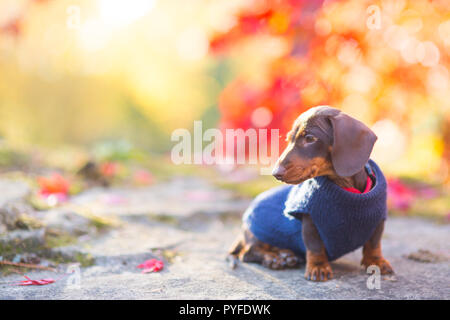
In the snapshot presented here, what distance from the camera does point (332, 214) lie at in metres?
2.40

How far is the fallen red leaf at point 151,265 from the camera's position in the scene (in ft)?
8.83

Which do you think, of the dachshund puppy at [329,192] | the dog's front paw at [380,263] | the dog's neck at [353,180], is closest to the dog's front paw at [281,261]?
the dachshund puppy at [329,192]

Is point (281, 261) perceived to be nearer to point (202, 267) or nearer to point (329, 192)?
point (202, 267)

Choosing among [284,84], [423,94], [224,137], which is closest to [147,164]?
[224,137]

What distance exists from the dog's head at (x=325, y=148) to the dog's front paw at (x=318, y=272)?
1.74 feet

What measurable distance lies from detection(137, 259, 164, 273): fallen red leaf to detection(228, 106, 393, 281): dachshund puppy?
0.68 m

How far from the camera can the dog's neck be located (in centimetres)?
244

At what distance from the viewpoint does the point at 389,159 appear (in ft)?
28.0

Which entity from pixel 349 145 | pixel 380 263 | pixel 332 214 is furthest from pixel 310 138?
pixel 380 263

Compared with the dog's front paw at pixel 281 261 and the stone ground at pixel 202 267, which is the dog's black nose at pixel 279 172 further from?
the dog's front paw at pixel 281 261

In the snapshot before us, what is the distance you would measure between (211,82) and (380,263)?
422 inches

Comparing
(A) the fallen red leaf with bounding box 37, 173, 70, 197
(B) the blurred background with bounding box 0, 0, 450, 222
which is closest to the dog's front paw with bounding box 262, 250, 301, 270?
(B) the blurred background with bounding box 0, 0, 450, 222

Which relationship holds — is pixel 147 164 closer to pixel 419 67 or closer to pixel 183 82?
pixel 419 67

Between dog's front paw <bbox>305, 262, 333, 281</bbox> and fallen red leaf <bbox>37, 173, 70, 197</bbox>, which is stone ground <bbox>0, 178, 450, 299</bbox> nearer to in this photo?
dog's front paw <bbox>305, 262, 333, 281</bbox>
